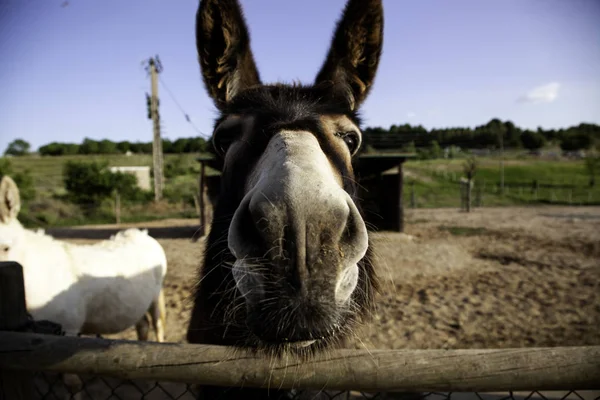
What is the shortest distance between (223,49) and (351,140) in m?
1.19

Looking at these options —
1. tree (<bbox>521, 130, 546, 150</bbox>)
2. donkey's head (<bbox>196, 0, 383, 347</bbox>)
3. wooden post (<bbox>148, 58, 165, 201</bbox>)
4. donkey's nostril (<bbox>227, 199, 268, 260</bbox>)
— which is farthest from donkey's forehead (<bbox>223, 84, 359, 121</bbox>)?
tree (<bbox>521, 130, 546, 150</bbox>)

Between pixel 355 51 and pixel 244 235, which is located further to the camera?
pixel 355 51

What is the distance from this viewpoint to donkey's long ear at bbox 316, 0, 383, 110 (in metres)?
2.33

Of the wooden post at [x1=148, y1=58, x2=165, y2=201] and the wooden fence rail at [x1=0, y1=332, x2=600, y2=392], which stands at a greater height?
the wooden post at [x1=148, y1=58, x2=165, y2=201]

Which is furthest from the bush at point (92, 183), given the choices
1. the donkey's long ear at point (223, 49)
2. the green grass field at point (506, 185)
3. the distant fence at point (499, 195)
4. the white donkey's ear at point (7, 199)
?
the donkey's long ear at point (223, 49)

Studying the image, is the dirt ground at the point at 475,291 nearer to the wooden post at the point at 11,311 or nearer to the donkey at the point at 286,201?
the donkey at the point at 286,201

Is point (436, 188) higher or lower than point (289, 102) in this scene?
lower

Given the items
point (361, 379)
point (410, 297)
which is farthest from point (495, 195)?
point (361, 379)

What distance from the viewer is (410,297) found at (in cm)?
710

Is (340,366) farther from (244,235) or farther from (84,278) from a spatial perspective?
(84,278)

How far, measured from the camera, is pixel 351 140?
6.74 feet

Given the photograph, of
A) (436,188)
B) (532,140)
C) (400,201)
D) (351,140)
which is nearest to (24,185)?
(400,201)

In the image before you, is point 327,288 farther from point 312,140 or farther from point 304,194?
point 312,140

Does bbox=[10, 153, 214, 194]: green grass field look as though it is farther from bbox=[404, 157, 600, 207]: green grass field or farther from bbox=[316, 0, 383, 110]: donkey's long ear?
bbox=[316, 0, 383, 110]: donkey's long ear
